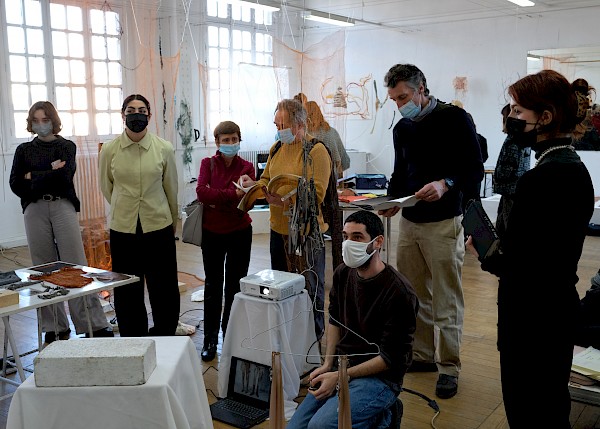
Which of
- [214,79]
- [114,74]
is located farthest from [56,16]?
[214,79]

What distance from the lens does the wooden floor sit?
3.08m

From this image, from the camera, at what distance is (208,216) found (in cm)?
378

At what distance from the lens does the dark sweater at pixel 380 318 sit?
2.47m

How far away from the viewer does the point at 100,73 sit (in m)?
5.61

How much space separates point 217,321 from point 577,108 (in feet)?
8.26

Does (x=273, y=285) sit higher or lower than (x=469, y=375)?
higher

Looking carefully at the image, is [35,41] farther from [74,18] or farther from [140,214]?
[140,214]

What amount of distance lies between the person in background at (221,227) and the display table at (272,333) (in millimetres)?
493

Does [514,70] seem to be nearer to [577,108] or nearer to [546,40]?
[546,40]

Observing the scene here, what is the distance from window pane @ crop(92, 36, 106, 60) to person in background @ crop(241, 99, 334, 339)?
2592 millimetres

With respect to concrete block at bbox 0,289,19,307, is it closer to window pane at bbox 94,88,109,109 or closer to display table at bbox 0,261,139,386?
display table at bbox 0,261,139,386

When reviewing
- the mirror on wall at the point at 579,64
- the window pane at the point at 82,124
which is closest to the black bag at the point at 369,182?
the window pane at the point at 82,124

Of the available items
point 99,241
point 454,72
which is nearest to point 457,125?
point 99,241

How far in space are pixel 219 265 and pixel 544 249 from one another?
2.26 meters
